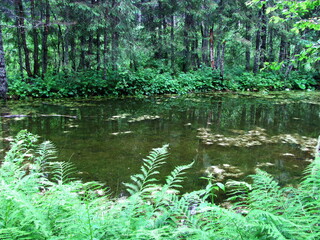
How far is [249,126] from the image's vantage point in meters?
6.98

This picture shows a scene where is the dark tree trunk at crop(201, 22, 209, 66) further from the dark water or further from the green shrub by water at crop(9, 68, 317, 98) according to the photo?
the dark water

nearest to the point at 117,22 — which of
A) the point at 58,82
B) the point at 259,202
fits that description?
the point at 58,82

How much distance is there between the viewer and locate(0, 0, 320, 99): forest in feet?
37.2

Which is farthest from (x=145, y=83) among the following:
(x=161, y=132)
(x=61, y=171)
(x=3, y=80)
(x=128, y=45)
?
(x=61, y=171)

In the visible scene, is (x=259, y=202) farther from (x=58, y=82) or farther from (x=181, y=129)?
(x=58, y=82)

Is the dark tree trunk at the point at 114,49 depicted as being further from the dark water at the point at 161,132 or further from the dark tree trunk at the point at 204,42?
the dark tree trunk at the point at 204,42

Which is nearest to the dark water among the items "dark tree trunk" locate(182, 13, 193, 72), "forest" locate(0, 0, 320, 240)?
"forest" locate(0, 0, 320, 240)

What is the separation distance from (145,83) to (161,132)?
25.6 feet

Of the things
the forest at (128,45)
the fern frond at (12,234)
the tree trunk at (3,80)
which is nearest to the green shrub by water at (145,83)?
the forest at (128,45)

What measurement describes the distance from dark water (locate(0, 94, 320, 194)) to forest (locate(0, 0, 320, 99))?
2.33 meters

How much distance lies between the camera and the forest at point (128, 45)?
11.3 metres

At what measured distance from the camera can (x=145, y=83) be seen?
1355cm

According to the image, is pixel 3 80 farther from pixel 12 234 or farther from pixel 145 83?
pixel 12 234

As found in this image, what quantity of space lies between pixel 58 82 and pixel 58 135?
700 centimetres
